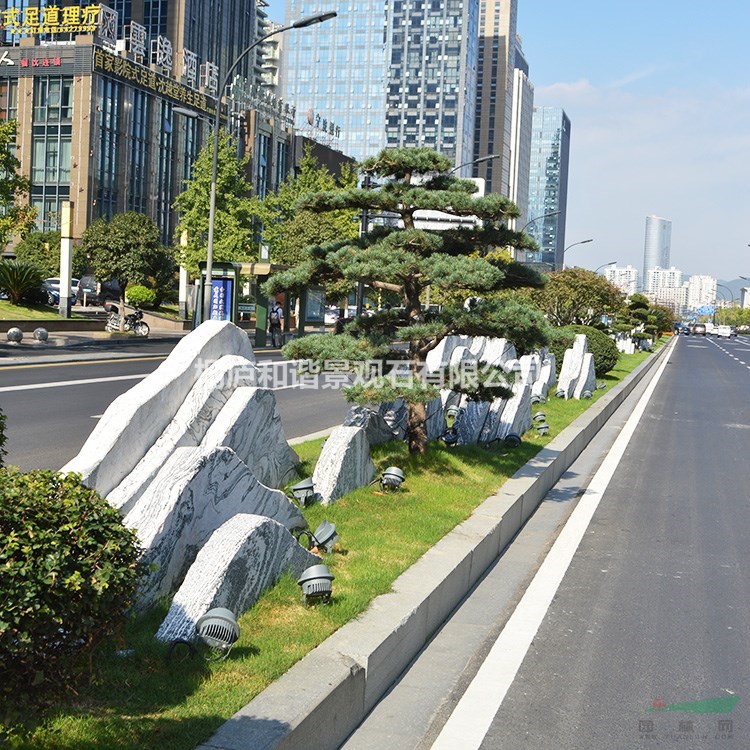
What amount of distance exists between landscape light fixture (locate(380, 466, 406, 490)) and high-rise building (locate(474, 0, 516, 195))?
181 meters

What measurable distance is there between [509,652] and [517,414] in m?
7.11

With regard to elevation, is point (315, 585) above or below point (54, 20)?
below

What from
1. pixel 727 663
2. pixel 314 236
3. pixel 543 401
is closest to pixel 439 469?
pixel 727 663

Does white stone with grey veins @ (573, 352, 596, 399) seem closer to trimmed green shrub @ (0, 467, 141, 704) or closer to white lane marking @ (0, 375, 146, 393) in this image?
white lane marking @ (0, 375, 146, 393)

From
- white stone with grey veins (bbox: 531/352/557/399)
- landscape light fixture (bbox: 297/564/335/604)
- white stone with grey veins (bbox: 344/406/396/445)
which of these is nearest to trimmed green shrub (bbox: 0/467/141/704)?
landscape light fixture (bbox: 297/564/335/604)

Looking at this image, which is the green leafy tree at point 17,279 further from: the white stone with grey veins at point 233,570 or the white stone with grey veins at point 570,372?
the white stone with grey veins at point 233,570

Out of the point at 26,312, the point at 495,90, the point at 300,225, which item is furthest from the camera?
the point at 495,90

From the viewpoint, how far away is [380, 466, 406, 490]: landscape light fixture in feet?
28.6

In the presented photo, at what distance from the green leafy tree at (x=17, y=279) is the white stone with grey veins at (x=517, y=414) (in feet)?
93.8

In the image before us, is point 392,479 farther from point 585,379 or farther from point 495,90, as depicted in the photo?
point 495,90

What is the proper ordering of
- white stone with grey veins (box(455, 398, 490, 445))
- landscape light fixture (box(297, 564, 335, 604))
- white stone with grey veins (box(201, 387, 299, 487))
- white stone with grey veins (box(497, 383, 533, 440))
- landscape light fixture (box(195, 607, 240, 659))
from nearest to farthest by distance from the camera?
1. landscape light fixture (box(195, 607, 240, 659))
2. landscape light fixture (box(297, 564, 335, 604))
3. white stone with grey veins (box(201, 387, 299, 487))
4. white stone with grey veins (box(455, 398, 490, 445))
5. white stone with grey veins (box(497, 383, 533, 440))


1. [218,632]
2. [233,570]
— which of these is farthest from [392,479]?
[218,632]

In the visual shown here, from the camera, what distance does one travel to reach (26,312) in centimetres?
3662

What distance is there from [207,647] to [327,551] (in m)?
2.03
